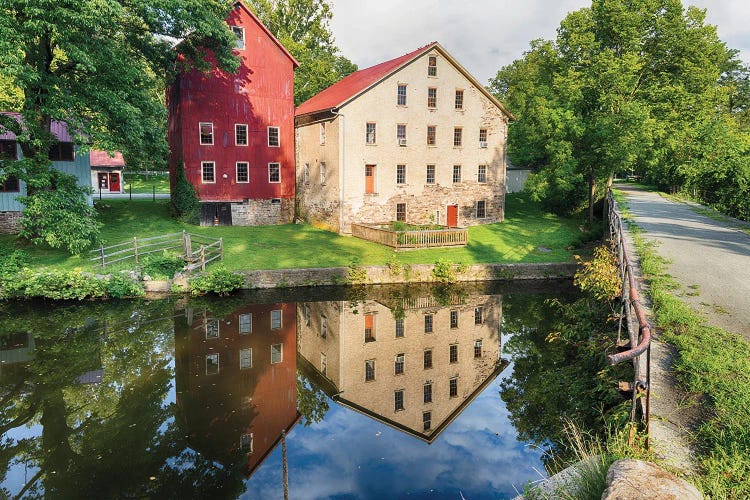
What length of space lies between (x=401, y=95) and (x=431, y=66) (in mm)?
2686

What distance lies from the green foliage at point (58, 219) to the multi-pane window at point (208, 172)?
10.3 m

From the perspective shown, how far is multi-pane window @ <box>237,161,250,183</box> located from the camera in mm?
31909

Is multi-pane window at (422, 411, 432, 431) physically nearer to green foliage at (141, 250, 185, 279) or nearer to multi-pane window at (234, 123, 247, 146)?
green foliage at (141, 250, 185, 279)

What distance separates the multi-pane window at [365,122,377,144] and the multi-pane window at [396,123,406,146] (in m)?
1.58

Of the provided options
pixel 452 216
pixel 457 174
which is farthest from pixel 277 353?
pixel 457 174

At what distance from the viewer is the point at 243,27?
3056 cm

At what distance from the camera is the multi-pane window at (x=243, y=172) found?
31909mm

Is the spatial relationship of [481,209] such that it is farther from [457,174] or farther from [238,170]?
[238,170]

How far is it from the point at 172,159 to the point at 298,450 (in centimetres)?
2838

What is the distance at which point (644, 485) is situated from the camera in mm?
4695

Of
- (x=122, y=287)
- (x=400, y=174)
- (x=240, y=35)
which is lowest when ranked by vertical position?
(x=122, y=287)

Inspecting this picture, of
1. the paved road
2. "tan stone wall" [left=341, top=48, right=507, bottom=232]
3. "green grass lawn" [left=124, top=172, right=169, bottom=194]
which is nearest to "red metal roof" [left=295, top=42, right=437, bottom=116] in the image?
"tan stone wall" [left=341, top=48, right=507, bottom=232]

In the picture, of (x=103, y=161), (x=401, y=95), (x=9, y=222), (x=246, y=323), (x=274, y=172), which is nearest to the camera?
(x=246, y=323)

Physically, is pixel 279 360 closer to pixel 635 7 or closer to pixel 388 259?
pixel 388 259
